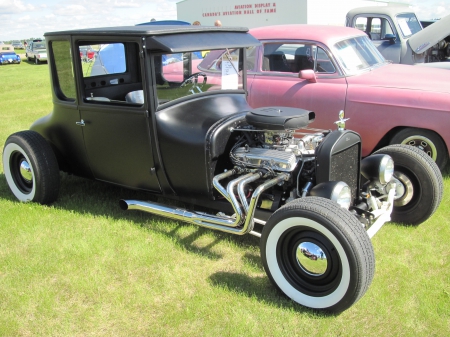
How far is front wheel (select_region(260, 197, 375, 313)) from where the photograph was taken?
2426 mm

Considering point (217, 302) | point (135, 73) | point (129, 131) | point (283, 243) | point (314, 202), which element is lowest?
point (217, 302)

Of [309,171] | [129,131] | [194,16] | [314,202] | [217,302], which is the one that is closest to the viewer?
[314,202]

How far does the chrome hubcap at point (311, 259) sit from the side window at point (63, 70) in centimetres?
238

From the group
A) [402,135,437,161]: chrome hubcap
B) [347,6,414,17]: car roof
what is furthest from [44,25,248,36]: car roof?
[347,6,414,17]: car roof

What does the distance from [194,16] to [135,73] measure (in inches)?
767

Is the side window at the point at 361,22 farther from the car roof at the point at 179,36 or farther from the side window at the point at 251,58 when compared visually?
the car roof at the point at 179,36

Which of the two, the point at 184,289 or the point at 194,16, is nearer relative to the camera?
the point at 184,289

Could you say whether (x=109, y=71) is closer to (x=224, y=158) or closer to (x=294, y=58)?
(x=224, y=158)

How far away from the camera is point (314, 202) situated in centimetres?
258

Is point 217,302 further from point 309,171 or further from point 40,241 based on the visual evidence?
point 40,241

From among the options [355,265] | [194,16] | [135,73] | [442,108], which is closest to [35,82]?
[194,16]

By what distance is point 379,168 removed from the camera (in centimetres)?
326

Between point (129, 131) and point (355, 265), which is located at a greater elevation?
point (129, 131)

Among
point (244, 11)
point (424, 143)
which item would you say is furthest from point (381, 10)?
point (244, 11)
